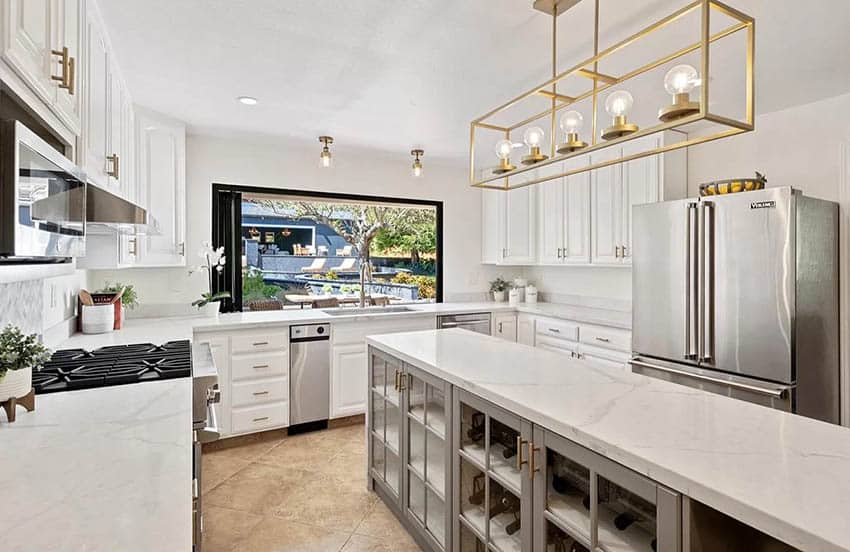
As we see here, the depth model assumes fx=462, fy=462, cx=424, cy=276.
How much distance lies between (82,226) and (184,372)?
0.79 metres

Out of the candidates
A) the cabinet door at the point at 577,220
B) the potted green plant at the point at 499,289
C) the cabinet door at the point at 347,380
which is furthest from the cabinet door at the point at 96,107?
the potted green plant at the point at 499,289

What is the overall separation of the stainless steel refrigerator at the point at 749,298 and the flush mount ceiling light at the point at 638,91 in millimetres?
630

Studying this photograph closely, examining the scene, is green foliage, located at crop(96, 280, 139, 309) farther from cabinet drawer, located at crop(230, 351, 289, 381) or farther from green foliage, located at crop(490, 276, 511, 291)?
green foliage, located at crop(490, 276, 511, 291)

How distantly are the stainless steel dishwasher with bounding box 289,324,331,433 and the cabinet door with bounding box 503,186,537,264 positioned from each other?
6.71 ft

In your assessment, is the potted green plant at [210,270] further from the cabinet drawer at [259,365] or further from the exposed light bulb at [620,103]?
the exposed light bulb at [620,103]

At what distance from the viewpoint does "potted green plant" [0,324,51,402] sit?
1.33m

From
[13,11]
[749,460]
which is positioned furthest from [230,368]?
[749,460]

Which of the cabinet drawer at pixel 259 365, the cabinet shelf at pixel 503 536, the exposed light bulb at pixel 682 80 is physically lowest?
the cabinet shelf at pixel 503 536

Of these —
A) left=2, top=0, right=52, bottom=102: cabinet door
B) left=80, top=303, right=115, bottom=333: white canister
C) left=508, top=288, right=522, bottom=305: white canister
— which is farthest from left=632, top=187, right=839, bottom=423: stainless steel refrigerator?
left=80, top=303, right=115, bottom=333: white canister

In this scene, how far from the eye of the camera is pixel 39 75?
1123 mm

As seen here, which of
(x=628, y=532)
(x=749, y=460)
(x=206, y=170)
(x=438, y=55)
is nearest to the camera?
(x=749, y=460)

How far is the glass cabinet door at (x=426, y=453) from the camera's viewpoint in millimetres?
1946

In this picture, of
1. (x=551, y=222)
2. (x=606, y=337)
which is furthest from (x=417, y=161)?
(x=606, y=337)

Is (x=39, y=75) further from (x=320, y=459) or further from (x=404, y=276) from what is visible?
(x=404, y=276)
